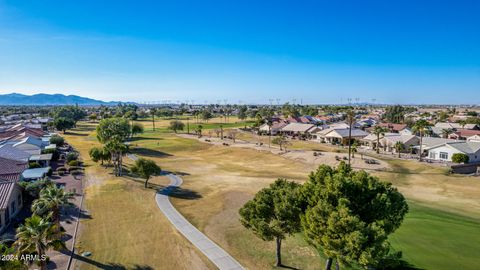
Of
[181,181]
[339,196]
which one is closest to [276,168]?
[181,181]

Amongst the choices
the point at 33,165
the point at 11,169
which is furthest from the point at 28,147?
the point at 11,169

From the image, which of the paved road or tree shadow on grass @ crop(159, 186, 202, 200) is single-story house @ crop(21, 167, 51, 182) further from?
the paved road

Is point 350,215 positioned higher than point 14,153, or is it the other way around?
point 350,215

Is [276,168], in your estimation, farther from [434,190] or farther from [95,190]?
[95,190]

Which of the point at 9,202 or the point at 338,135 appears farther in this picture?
the point at 338,135

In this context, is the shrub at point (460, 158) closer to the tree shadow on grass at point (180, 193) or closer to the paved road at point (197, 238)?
the tree shadow on grass at point (180, 193)

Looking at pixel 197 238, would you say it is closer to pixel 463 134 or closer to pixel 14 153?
pixel 14 153
